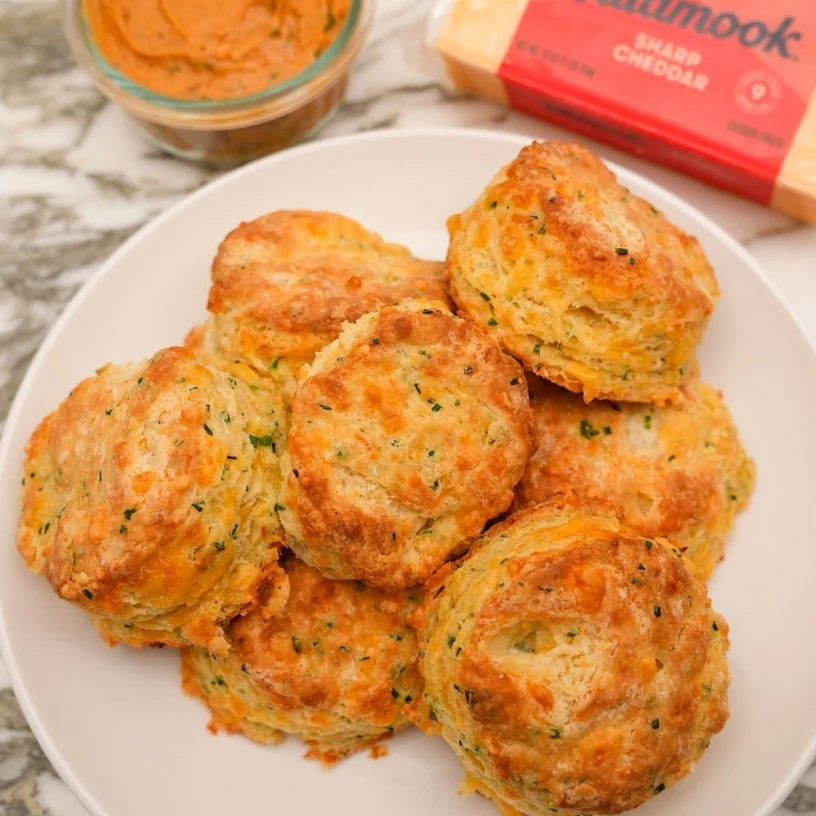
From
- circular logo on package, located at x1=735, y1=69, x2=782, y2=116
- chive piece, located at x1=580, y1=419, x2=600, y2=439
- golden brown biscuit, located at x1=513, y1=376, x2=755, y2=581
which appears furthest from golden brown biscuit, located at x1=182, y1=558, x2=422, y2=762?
circular logo on package, located at x1=735, y1=69, x2=782, y2=116

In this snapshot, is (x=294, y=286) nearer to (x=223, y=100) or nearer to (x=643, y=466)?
(x=223, y=100)

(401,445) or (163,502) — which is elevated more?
(401,445)

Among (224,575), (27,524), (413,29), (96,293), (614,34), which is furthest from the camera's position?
(413,29)

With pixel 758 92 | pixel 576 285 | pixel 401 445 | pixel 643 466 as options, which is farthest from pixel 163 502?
pixel 758 92

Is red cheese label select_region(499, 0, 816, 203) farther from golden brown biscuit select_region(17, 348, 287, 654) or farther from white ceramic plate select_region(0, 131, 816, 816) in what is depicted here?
golden brown biscuit select_region(17, 348, 287, 654)

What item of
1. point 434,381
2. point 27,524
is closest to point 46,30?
point 27,524

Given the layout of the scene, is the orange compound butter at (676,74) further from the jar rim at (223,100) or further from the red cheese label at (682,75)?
the jar rim at (223,100)

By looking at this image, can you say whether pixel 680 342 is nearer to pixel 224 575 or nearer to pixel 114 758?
pixel 224 575

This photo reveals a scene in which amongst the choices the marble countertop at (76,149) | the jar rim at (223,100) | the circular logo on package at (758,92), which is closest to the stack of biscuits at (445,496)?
the jar rim at (223,100)
